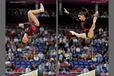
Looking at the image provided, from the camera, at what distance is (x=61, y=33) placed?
1023cm

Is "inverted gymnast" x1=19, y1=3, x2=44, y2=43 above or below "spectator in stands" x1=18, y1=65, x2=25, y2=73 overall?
above

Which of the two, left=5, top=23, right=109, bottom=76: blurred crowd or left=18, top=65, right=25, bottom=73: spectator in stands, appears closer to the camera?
left=5, top=23, right=109, bottom=76: blurred crowd

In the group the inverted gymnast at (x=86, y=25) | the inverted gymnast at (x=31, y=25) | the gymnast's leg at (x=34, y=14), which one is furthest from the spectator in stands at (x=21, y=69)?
the inverted gymnast at (x=86, y=25)

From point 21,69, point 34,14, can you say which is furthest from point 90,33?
point 21,69

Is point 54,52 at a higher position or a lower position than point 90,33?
lower

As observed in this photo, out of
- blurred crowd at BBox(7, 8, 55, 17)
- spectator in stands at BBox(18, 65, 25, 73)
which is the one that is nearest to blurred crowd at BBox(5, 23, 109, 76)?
spectator in stands at BBox(18, 65, 25, 73)

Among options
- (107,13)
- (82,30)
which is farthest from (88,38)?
(107,13)

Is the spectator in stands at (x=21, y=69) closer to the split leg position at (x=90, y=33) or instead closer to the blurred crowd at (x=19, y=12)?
the blurred crowd at (x=19, y=12)

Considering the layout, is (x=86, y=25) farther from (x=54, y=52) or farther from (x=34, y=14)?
(x=34, y=14)

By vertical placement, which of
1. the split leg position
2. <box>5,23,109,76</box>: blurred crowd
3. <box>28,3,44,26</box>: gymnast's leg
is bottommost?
<box>5,23,109,76</box>: blurred crowd

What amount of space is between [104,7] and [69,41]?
1453 mm

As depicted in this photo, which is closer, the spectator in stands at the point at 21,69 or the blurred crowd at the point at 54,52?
the blurred crowd at the point at 54,52

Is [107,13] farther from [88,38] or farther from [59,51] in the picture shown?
[59,51]

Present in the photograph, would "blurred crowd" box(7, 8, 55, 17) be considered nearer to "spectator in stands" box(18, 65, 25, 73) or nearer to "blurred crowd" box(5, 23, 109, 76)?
"blurred crowd" box(5, 23, 109, 76)
